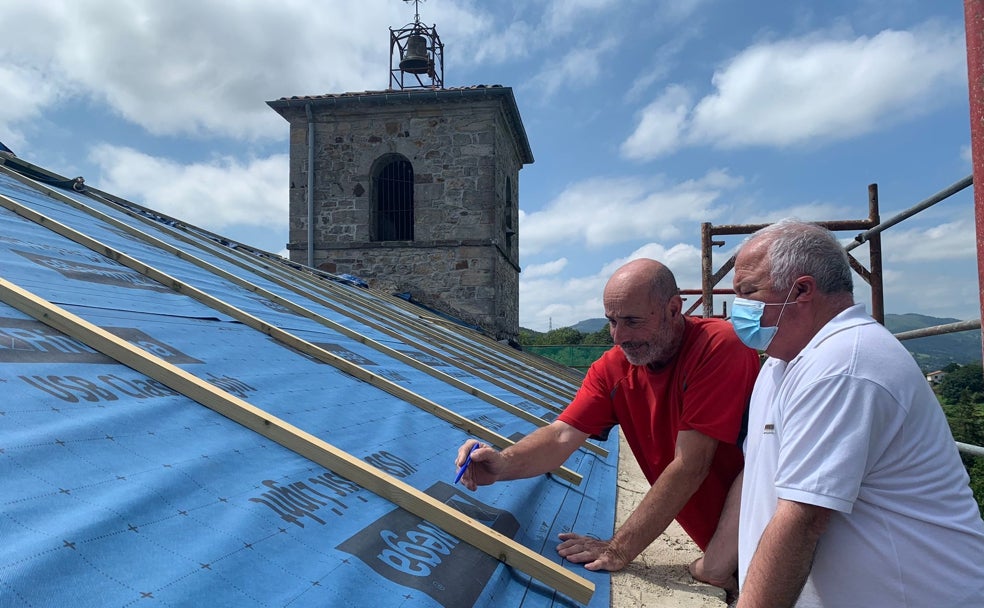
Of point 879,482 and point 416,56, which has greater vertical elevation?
point 416,56

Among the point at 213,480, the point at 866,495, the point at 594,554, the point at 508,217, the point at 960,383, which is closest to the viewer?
the point at 866,495

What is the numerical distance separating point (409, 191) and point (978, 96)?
12997 mm

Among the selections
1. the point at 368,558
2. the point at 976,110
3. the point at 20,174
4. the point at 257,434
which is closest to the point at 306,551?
the point at 368,558

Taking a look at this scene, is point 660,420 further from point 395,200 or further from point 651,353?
point 395,200

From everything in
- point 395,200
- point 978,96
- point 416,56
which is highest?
point 416,56

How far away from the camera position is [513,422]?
4.04 metres

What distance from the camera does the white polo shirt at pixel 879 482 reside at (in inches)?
51.4

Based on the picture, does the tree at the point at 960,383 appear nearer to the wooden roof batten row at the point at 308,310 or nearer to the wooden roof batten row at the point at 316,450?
the wooden roof batten row at the point at 308,310

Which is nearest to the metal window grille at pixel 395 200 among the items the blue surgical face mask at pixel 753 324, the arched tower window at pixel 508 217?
the arched tower window at pixel 508 217

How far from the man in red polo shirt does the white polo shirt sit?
810 millimetres

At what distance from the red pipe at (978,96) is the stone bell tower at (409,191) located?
1148 centimetres

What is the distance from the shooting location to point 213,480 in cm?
167

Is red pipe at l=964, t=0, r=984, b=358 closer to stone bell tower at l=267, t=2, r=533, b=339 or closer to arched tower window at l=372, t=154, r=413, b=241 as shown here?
stone bell tower at l=267, t=2, r=533, b=339

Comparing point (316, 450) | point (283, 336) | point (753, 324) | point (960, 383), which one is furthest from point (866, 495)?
point (960, 383)
